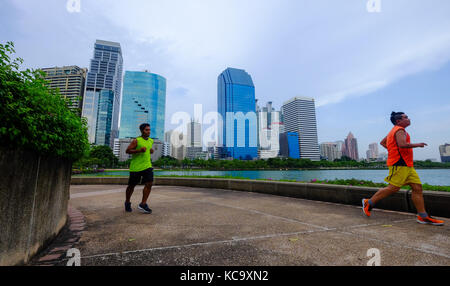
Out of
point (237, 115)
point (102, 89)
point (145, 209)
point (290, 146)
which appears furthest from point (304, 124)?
point (145, 209)

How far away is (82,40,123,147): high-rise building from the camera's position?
12494 cm

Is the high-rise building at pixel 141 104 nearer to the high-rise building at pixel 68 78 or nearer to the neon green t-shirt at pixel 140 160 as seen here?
the high-rise building at pixel 68 78

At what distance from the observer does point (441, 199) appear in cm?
352

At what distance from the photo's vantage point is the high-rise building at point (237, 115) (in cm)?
17300

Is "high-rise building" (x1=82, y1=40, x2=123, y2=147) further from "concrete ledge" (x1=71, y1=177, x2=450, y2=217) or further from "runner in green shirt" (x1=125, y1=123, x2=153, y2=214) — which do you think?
"runner in green shirt" (x1=125, y1=123, x2=153, y2=214)

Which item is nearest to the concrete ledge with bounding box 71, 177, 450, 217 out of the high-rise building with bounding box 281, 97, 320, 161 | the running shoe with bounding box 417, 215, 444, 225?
the running shoe with bounding box 417, 215, 444, 225

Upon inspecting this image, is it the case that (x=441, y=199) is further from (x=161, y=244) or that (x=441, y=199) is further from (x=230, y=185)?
(x=230, y=185)

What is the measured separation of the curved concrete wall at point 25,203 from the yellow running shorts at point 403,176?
4.94 m

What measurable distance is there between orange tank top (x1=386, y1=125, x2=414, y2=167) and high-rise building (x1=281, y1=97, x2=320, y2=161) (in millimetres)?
177937

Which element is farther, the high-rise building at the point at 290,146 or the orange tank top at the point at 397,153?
the high-rise building at the point at 290,146

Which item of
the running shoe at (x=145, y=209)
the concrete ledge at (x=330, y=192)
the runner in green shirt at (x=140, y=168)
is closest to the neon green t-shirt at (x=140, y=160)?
the runner in green shirt at (x=140, y=168)

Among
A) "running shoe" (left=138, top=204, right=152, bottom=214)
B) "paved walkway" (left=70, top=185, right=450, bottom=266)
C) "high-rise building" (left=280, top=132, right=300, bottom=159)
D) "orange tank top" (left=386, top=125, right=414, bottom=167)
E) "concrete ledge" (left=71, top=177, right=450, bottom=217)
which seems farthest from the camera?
"high-rise building" (left=280, top=132, right=300, bottom=159)

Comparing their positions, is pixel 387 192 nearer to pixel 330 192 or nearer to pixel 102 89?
pixel 330 192
